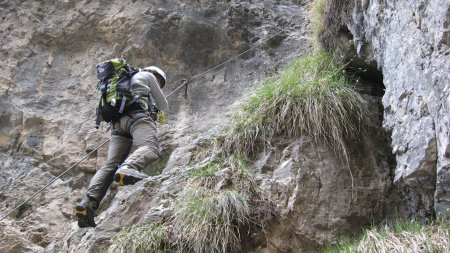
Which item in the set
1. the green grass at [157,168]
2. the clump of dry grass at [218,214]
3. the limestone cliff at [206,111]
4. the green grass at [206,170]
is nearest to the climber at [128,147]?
the limestone cliff at [206,111]

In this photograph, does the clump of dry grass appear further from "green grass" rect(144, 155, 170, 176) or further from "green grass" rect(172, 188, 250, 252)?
"green grass" rect(144, 155, 170, 176)

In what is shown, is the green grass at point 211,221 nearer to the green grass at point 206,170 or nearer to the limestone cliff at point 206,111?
the limestone cliff at point 206,111

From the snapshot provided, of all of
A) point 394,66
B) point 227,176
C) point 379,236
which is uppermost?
point 394,66

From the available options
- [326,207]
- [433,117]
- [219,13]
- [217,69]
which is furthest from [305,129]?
[219,13]

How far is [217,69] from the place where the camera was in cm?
893

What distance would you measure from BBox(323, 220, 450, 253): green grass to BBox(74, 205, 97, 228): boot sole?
8.21 feet

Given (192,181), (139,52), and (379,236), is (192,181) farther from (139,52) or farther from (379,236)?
(139,52)

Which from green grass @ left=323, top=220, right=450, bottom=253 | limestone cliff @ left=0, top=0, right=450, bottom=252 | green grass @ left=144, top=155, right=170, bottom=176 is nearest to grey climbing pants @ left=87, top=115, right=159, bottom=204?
limestone cliff @ left=0, top=0, right=450, bottom=252

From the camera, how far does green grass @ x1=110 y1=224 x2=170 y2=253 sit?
5602mm

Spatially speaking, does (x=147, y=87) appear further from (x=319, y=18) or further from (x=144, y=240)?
(x=319, y=18)

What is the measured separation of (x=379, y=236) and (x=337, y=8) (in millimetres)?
3323

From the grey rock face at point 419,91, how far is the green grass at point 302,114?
557 mm

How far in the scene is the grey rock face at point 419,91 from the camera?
4.72 meters

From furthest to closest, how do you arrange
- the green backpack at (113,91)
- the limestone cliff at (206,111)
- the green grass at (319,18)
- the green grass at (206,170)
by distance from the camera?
the green grass at (319,18) → the green backpack at (113,91) → the green grass at (206,170) → the limestone cliff at (206,111)
